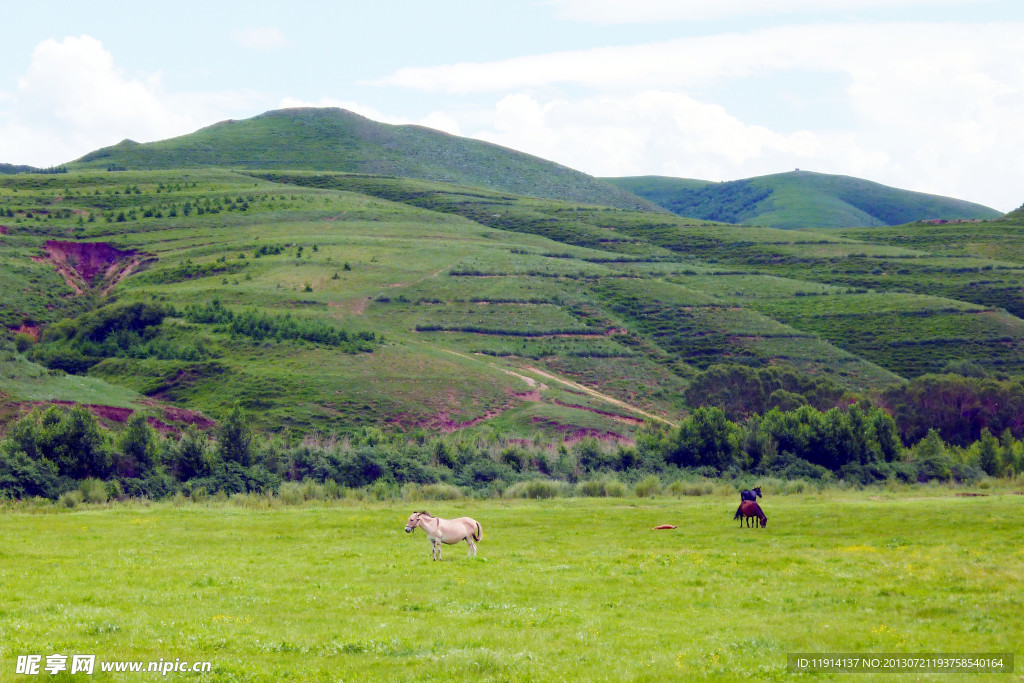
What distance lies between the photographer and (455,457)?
50719 mm

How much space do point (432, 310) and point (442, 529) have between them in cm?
7614

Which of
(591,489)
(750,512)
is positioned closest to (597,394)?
(591,489)

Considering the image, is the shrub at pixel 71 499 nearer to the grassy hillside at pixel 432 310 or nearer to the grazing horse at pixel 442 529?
the grazing horse at pixel 442 529

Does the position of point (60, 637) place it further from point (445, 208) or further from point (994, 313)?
point (445, 208)

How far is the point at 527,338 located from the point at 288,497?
54919 millimetres

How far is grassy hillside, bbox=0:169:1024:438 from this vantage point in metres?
75.0

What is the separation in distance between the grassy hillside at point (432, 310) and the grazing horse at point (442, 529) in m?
46.3

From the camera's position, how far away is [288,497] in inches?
1540

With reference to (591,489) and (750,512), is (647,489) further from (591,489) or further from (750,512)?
(750,512)

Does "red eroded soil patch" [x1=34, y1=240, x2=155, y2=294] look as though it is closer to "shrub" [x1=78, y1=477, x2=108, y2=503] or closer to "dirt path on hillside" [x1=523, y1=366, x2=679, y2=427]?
"dirt path on hillside" [x1=523, y1=366, x2=679, y2=427]

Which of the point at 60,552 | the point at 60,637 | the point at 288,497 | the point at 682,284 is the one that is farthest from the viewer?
the point at 682,284

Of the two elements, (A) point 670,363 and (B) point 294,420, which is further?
(A) point 670,363

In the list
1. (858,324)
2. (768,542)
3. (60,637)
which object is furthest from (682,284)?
(60,637)

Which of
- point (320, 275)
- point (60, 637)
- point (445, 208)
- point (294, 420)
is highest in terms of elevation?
point (445, 208)
